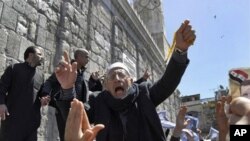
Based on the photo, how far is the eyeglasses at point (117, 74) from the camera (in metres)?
2.59

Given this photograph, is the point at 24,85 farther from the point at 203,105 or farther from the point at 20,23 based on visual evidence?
the point at 203,105

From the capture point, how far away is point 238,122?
1.50m

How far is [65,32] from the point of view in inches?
220

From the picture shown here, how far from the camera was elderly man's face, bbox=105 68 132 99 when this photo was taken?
249 cm

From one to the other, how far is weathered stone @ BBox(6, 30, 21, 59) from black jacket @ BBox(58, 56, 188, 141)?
2.21 metres

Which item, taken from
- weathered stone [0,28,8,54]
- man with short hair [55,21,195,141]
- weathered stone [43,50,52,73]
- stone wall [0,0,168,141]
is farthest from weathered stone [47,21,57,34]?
man with short hair [55,21,195,141]

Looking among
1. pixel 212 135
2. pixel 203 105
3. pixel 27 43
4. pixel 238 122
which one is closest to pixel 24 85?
pixel 27 43

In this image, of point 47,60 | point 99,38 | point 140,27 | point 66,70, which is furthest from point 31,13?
point 140,27

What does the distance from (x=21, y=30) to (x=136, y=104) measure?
2.75 m

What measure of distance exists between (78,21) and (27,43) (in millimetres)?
1719

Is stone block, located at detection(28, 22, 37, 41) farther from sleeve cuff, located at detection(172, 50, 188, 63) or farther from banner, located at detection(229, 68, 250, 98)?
banner, located at detection(229, 68, 250, 98)

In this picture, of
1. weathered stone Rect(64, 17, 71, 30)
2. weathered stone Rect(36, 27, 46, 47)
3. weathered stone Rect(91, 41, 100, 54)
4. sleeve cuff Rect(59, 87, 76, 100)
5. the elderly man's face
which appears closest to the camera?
sleeve cuff Rect(59, 87, 76, 100)

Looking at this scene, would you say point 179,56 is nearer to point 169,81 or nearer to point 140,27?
point 169,81

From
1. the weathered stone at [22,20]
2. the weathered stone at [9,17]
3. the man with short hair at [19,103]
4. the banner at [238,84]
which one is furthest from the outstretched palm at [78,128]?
the weathered stone at [22,20]
